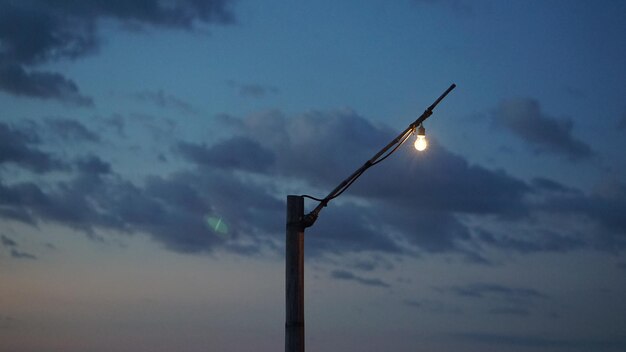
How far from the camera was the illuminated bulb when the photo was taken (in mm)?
12391

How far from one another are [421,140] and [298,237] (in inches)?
92.3

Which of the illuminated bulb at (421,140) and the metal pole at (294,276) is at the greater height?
the illuminated bulb at (421,140)

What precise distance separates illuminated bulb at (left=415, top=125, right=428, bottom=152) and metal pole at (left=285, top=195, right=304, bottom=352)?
1.93 m

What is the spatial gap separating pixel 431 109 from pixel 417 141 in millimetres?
527

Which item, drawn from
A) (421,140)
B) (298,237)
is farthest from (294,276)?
(421,140)

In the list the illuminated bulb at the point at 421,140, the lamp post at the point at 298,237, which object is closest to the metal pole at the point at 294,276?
the lamp post at the point at 298,237

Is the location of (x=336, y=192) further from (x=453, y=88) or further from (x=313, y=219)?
(x=453, y=88)

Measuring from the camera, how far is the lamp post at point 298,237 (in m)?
12.1

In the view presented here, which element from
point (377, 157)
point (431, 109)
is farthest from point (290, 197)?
point (431, 109)

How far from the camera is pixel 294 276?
1228 cm

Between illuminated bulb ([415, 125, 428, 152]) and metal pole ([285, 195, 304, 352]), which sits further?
illuminated bulb ([415, 125, 428, 152])

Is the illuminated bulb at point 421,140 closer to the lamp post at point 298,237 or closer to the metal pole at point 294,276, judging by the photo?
the lamp post at point 298,237

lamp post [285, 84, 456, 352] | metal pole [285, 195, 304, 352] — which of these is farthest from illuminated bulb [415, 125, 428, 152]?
metal pole [285, 195, 304, 352]

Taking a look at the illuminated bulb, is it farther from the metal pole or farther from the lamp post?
the metal pole
